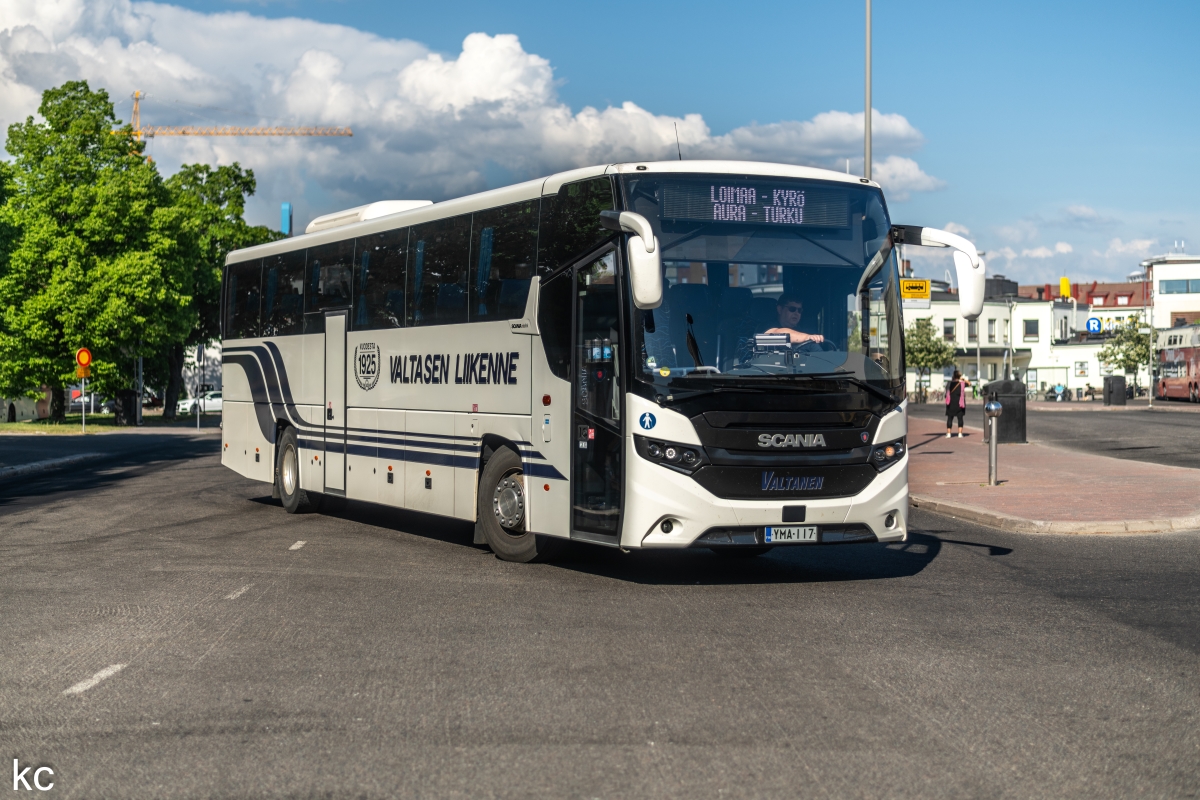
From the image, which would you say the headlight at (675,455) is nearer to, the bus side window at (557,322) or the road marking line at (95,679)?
the bus side window at (557,322)

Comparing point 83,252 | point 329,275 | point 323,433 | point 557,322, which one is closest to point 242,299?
point 329,275

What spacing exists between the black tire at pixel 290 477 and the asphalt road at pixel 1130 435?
16.4 metres

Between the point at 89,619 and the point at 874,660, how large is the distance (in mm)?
5229

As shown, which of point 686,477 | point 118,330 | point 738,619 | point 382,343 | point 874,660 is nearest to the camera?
point 874,660

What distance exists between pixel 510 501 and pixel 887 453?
3430 mm

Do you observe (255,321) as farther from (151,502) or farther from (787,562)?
(787,562)

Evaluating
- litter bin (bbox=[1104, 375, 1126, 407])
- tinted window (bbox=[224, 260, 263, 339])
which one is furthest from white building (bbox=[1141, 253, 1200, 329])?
tinted window (bbox=[224, 260, 263, 339])

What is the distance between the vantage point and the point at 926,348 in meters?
91.2

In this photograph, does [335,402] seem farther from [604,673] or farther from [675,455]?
[604,673]

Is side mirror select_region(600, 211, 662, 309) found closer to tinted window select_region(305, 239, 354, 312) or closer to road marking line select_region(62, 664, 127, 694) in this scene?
road marking line select_region(62, 664, 127, 694)

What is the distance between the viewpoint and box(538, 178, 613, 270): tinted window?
10461mm

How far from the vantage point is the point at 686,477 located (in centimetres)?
979

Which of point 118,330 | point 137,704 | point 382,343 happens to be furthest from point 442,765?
point 118,330

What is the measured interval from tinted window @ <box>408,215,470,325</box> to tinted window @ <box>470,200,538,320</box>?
0.76ft
